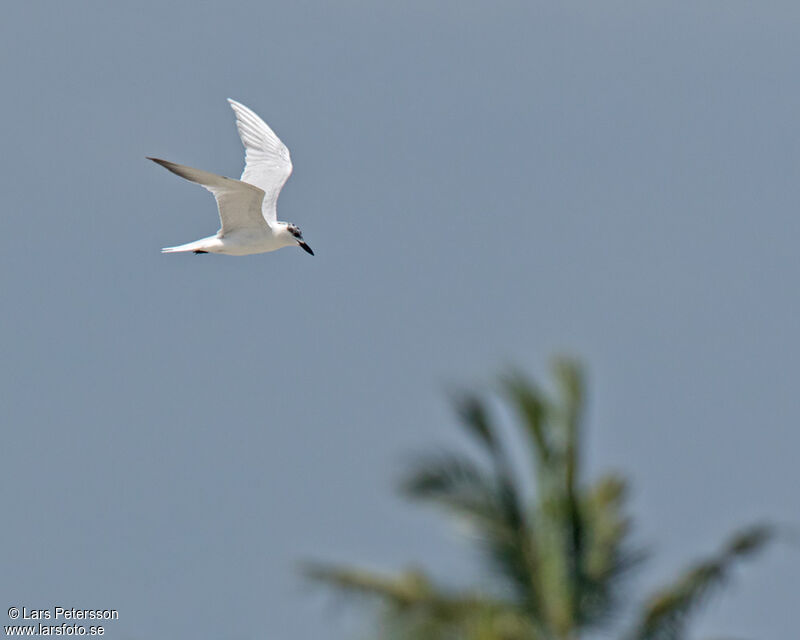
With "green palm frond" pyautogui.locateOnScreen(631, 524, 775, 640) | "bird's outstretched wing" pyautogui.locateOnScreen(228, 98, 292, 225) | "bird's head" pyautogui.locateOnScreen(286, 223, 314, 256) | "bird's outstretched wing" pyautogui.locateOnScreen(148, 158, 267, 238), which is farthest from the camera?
"bird's outstretched wing" pyautogui.locateOnScreen(228, 98, 292, 225)

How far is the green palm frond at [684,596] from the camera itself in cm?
1078

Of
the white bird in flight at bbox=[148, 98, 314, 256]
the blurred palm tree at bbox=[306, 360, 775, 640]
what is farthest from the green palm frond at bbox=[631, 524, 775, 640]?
the white bird in flight at bbox=[148, 98, 314, 256]

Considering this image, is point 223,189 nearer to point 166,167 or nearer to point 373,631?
point 166,167

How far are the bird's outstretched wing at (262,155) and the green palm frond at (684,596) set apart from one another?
43.7 feet

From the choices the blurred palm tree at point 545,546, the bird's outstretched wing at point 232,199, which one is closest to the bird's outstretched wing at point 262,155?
the bird's outstretched wing at point 232,199

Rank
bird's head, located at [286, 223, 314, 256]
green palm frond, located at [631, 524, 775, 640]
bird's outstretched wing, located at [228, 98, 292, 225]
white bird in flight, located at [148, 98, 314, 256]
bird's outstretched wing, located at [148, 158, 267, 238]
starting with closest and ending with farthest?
green palm frond, located at [631, 524, 775, 640] < bird's outstretched wing, located at [148, 158, 267, 238] < white bird in flight, located at [148, 98, 314, 256] < bird's head, located at [286, 223, 314, 256] < bird's outstretched wing, located at [228, 98, 292, 225]

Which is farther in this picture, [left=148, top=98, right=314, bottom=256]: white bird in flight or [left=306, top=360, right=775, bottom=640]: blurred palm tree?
[left=148, top=98, right=314, bottom=256]: white bird in flight

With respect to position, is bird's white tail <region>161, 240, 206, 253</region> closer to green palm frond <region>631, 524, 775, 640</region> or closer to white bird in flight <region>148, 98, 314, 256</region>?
white bird in flight <region>148, 98, 314, 256</region>

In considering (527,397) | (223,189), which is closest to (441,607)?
(527,397)

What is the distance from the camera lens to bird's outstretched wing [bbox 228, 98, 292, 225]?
2372 cm

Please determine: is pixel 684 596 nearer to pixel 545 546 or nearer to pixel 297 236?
pixel 545 546

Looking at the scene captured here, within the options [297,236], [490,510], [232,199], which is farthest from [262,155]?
[490,510]

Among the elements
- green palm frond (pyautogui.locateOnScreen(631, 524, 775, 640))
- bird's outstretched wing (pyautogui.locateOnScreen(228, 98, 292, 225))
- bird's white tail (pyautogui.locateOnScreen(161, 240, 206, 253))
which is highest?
bird's outstretched wing (pyautogui.locateOnScreen(228, 98, 292, 225))

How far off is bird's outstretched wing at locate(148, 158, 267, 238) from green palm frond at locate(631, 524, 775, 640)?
10360 mm
